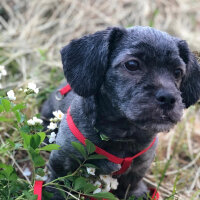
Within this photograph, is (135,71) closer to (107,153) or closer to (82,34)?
(107,153)

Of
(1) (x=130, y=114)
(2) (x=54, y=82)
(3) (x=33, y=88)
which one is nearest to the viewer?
(1) (x=130, y=114)

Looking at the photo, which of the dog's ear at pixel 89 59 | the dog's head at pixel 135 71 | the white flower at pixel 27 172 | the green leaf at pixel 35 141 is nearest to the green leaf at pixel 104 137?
the dog's head at pixel 135 71

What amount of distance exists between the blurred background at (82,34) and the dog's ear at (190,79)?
96cm

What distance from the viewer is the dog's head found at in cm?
221

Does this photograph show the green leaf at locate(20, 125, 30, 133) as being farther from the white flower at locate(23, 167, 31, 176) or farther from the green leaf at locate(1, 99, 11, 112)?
the white flower at locate(23, 167, 31, 176)

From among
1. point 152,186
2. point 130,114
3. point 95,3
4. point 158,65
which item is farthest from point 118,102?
point 95,3

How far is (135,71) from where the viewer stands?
92.9 inches

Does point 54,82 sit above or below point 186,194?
above

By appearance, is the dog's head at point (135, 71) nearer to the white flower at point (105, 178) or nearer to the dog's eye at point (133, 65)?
the dog's eye at point (133, 65)

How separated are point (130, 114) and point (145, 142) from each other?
478mm

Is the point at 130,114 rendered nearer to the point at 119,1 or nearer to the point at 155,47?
the point at 155,47

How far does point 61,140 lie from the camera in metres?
2.66

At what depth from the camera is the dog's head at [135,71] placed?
2213mm

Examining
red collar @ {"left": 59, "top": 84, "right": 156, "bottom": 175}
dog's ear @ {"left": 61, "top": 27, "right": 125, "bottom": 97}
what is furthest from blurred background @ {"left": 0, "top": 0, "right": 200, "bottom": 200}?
dog's ear @ {"left": 61, "top": 27, "right": 125, "bottom": 97}
